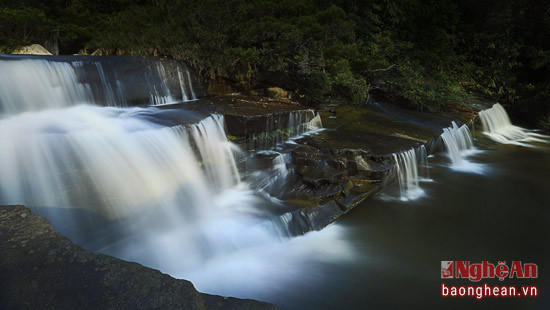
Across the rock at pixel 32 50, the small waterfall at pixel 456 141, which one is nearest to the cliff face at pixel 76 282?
the small waterfall at pixel 456 141

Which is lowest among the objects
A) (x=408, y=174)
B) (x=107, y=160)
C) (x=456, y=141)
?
(x=456, y=141)

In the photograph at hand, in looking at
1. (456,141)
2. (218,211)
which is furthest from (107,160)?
(456,141)

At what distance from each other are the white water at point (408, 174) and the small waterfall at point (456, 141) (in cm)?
205

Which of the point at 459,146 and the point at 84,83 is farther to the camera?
the point at 459,146

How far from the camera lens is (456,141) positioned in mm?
9297

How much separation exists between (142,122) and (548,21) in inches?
638

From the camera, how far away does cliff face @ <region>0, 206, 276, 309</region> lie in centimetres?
203

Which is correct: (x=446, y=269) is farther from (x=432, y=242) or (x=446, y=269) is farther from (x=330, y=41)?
(x=330, y=41)

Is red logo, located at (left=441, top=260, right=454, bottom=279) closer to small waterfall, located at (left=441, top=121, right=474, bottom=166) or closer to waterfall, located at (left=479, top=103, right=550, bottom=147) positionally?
small waterfall, located at (left=441, top=121, right=474, bottom=166)

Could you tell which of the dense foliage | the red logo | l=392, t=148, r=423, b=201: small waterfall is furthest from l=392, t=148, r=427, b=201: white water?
the dense foliage

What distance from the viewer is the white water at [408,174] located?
6508mm

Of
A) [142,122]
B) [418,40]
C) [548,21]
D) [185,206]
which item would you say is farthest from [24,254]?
[548,21]

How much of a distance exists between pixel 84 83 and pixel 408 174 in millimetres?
6909

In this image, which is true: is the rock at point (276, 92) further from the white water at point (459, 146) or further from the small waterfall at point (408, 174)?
the white water at point (459, 146)
